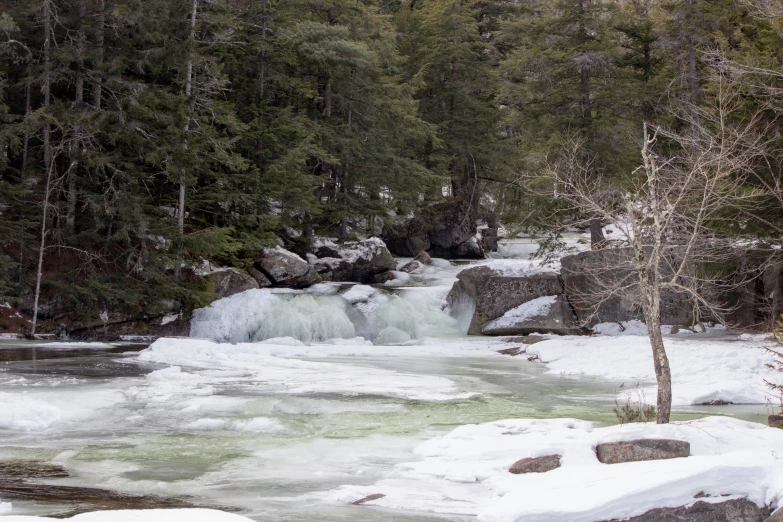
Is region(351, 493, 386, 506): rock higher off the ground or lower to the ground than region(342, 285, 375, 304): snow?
lower

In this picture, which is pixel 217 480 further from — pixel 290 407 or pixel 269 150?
pixel 269 150

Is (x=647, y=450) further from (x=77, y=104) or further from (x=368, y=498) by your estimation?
(x=77, y=104)

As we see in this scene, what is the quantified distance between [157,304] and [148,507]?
15678 mm

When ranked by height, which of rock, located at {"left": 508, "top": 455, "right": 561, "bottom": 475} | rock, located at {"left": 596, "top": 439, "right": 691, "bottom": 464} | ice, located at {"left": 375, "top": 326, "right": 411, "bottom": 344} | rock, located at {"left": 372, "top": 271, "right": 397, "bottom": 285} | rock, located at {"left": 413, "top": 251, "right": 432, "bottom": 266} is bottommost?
ice, located at {"left": 375, "top": 326, "right": 411, "bottom": 344}

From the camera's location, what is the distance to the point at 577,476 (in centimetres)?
702

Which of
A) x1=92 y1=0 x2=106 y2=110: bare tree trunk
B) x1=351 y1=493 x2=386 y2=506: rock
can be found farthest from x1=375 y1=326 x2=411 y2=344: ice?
x1=351 y1=493 x2=386 y2=506: rock

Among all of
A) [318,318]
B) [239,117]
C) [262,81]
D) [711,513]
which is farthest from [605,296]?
[711,513]

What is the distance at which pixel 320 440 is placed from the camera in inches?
369

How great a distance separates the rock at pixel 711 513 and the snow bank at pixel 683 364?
19.3 ft

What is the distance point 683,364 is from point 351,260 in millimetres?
14481

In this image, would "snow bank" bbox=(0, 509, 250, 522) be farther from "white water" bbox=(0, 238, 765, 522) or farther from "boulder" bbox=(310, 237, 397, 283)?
"boulder" bbox=(310, 237, 397, 283)

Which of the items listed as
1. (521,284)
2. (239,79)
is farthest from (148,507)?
(239,79)

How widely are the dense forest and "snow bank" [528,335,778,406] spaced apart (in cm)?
322

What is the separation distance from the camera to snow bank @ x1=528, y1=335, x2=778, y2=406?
1226 cm
